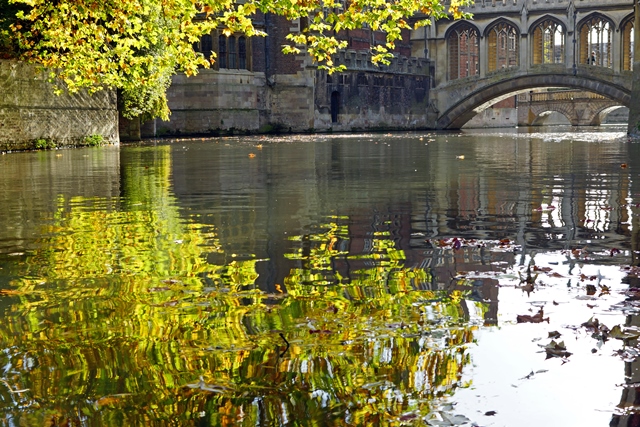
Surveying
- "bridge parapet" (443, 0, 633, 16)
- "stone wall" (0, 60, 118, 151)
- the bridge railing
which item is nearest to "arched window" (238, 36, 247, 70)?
"bridge parapet" (443, 0, 633, 16)

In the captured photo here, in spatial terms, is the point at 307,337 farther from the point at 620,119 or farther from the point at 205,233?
the point at 620,119

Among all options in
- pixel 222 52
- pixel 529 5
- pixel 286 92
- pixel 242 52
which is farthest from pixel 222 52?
pixel 529 5

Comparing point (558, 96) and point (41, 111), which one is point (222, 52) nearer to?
point (41, 111)

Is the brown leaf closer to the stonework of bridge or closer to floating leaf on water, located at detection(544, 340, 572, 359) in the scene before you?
floating leaf on water, located at detection(544, 340, 572, 359)

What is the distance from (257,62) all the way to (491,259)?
121ft

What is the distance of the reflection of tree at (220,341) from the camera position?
10.3ft

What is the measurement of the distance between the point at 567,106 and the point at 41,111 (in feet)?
169

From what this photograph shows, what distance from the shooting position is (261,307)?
15.0 feet

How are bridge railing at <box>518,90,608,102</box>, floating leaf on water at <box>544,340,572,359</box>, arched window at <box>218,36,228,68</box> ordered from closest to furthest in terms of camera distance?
floating leaf on water at <box>544,340,572,359</box>
arched window at <box>218,36,228,68</box>
bridge railing at <box>518,90,608,102</box>

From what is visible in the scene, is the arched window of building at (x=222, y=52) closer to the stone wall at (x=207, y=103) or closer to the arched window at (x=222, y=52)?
the arched window at (x=222, y=52)

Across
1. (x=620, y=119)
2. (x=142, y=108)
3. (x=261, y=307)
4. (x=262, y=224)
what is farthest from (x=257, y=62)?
(x=620, y=119)

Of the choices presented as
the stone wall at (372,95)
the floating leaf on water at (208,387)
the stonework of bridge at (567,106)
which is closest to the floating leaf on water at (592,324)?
the floating leaf on water at (208,387)

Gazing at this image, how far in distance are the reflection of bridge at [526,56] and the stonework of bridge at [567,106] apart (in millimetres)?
12923

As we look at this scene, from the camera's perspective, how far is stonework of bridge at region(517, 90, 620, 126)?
2682 inches
